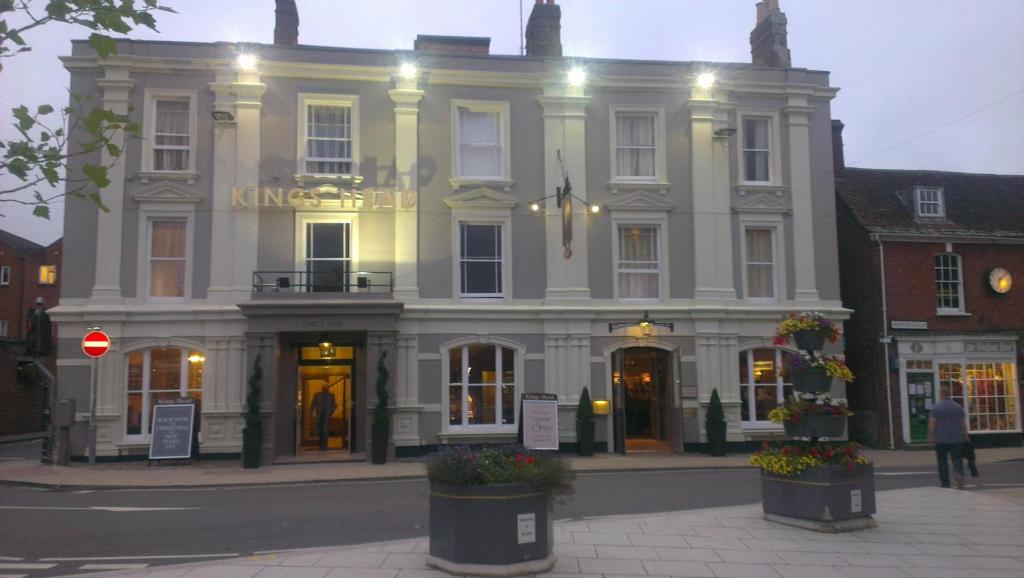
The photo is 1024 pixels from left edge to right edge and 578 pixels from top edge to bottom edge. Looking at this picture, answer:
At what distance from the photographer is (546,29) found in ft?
78.5

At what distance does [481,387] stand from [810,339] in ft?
39.0

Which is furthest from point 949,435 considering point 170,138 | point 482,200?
point 170,138

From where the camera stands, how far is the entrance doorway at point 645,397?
22.5 m

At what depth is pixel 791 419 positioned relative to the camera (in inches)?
433

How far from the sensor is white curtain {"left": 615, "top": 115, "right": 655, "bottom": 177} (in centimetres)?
2309

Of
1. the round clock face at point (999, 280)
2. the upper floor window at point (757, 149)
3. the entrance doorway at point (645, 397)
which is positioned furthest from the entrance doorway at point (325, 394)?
the round clock face at point (999, 280)

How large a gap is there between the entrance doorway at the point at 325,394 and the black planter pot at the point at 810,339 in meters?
13.3

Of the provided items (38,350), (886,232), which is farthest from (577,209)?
(38,350)

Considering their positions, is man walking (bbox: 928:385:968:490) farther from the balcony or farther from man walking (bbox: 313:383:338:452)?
man walking (bbox: 313:383:338:452)

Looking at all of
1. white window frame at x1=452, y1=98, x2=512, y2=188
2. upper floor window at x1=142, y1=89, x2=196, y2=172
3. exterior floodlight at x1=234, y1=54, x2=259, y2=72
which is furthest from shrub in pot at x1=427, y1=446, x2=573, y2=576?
exterior floodlight at x1=234, y1=54, x2=259, y2=72

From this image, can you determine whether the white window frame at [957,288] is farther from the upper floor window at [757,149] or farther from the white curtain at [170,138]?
the white curtain at [170,138]

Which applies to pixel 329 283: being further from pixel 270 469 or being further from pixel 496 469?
pixel 496 469

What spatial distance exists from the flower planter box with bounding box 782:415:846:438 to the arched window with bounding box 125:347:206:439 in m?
15.3

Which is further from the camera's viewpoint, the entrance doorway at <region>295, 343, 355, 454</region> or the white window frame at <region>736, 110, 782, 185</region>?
the white window frame at <region>736, 110, 782, 185</region>
